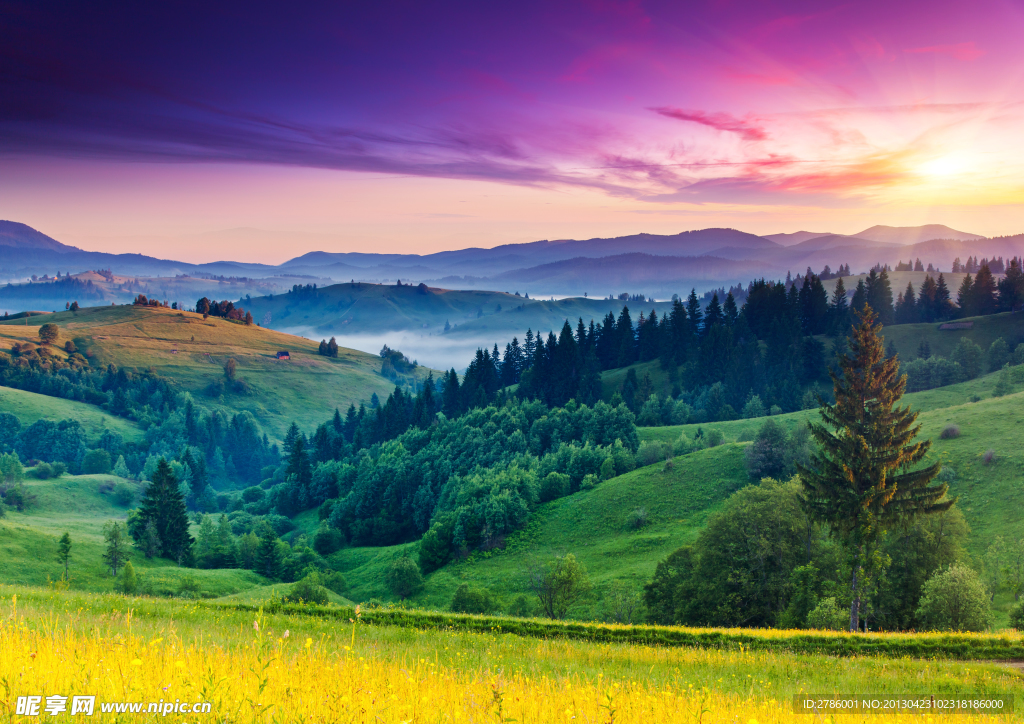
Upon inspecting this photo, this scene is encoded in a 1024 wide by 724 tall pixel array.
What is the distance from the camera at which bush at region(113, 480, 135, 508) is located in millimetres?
145625

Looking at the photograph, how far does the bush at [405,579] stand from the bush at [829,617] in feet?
176

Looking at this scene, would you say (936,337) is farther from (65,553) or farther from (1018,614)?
(65,553)

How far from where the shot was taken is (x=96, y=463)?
588 feet

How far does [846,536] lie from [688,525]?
41.7 meters

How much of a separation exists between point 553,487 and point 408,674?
90511mm

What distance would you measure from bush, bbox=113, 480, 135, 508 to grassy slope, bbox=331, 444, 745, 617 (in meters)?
88.6

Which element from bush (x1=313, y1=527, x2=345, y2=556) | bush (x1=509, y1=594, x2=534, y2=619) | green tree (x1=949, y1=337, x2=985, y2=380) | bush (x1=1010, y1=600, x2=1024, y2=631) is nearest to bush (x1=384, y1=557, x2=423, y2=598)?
bush (x1=509, y1=594, x2=534, y2=619)

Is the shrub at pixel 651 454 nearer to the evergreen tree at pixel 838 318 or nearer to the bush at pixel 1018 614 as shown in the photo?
the bush at pixel 1018 614

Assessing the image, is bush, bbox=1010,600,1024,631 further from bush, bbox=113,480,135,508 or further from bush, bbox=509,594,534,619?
bush, bbox=113,480,135,508

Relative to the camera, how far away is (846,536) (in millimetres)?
33594

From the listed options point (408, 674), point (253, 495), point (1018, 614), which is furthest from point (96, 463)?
point (1018, 614)

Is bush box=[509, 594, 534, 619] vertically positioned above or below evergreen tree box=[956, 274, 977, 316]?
below

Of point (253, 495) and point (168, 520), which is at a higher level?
point (168, 520)

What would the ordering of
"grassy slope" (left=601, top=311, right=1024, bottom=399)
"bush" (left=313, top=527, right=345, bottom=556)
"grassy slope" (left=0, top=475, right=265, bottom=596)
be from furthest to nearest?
"grassy slope" (left=601, top=311, right=1024, bottom=399)
"bush" (left=313, top=527, right=345, bottom=556)
"grassy slope" (left=0, top=475, right=265, bottom=596)
